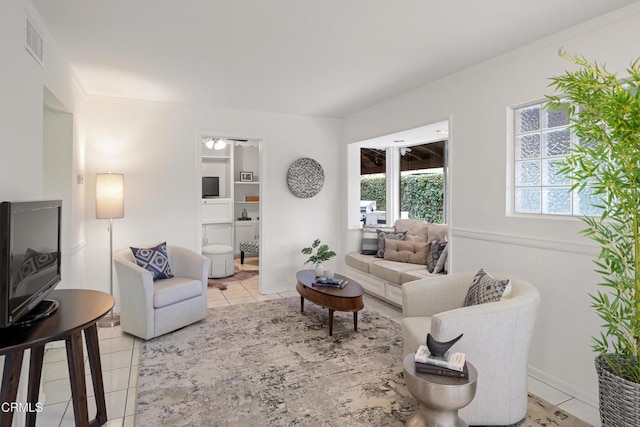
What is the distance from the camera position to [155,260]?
4027 millimetres

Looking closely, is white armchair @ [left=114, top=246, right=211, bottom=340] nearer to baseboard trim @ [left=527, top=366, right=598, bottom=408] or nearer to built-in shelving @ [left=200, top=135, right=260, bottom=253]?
baseboard trim @ [left=527, top=366, right=598, bottom=408]

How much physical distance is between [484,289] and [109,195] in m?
3.85

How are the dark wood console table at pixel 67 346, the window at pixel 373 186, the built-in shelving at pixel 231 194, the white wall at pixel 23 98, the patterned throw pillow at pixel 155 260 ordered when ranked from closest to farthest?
the dark wood console table at pixel 67 346
the white wall at pixel 23 98
the patterned throw pillow at pixel 155 260
the window at pixel 373 186
the built-in shelving at pixel 231 194

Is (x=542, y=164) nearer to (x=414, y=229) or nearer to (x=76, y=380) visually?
(x=414, y=229)

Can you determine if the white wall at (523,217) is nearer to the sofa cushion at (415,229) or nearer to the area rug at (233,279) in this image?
the sofa cushion at (415,229)

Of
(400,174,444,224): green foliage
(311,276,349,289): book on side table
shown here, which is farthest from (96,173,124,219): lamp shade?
(400,174,444,224): green foliage

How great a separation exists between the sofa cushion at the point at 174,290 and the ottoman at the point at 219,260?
→ 6.44 ft

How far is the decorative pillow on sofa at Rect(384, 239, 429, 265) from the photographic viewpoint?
14.9 ft

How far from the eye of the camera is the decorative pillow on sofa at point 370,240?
5324 millimetres

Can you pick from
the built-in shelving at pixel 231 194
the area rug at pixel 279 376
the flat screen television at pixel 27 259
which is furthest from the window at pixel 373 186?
the flat screen television at pixel 27 259

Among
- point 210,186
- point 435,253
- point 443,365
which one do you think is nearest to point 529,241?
point 435,253

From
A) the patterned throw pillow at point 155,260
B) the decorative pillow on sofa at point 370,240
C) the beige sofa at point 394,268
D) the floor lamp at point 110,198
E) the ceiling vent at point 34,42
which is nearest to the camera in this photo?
the ceiling vent at point 34,42

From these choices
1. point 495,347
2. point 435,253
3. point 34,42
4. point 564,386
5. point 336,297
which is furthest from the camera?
point 435,253

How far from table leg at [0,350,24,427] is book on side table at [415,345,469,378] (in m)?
1.82
